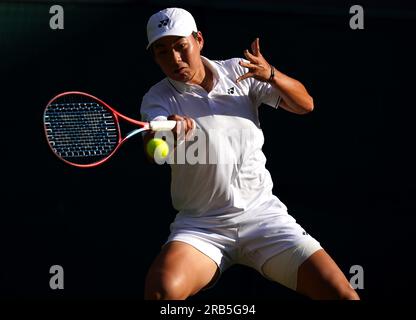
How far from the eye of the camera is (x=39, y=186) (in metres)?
5.11

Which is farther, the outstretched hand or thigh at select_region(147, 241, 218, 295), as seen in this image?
the outstretched hand

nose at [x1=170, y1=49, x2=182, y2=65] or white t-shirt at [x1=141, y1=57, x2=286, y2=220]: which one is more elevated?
nose at [x1=170, y1=49, x2=182, y2=65]

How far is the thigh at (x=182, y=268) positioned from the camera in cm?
391

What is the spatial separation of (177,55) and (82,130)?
416 millimetres

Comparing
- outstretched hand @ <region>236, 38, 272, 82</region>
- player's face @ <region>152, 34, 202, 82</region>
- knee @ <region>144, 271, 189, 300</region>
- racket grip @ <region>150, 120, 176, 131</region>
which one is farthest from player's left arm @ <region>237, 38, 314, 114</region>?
knee @ <region>144, 271, 189, 300</region>

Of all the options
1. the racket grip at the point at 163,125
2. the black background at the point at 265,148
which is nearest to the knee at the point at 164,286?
the racket grip at the point at 163,125

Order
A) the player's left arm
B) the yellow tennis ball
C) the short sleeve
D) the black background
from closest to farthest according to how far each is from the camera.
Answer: the yellow tennis ball < the player's left arm < the short sleeve < the black background

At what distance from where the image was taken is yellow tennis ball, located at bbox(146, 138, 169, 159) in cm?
382

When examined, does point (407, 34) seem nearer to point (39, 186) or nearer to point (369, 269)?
point (369, 269)

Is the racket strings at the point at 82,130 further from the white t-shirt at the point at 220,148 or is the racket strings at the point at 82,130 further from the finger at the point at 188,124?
the finger at the point at 188,124

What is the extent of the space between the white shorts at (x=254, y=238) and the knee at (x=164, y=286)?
0.20 metres

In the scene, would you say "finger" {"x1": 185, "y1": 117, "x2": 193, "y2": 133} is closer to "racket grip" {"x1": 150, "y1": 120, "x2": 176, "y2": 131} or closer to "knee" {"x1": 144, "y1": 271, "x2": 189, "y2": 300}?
"racket grip" {"x1": 150, "y1": 120, "x2": 176, "y2": 131}

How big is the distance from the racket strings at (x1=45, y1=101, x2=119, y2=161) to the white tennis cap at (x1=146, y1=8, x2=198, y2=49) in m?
0.31

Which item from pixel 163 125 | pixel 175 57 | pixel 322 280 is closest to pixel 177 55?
pixel 175 57
